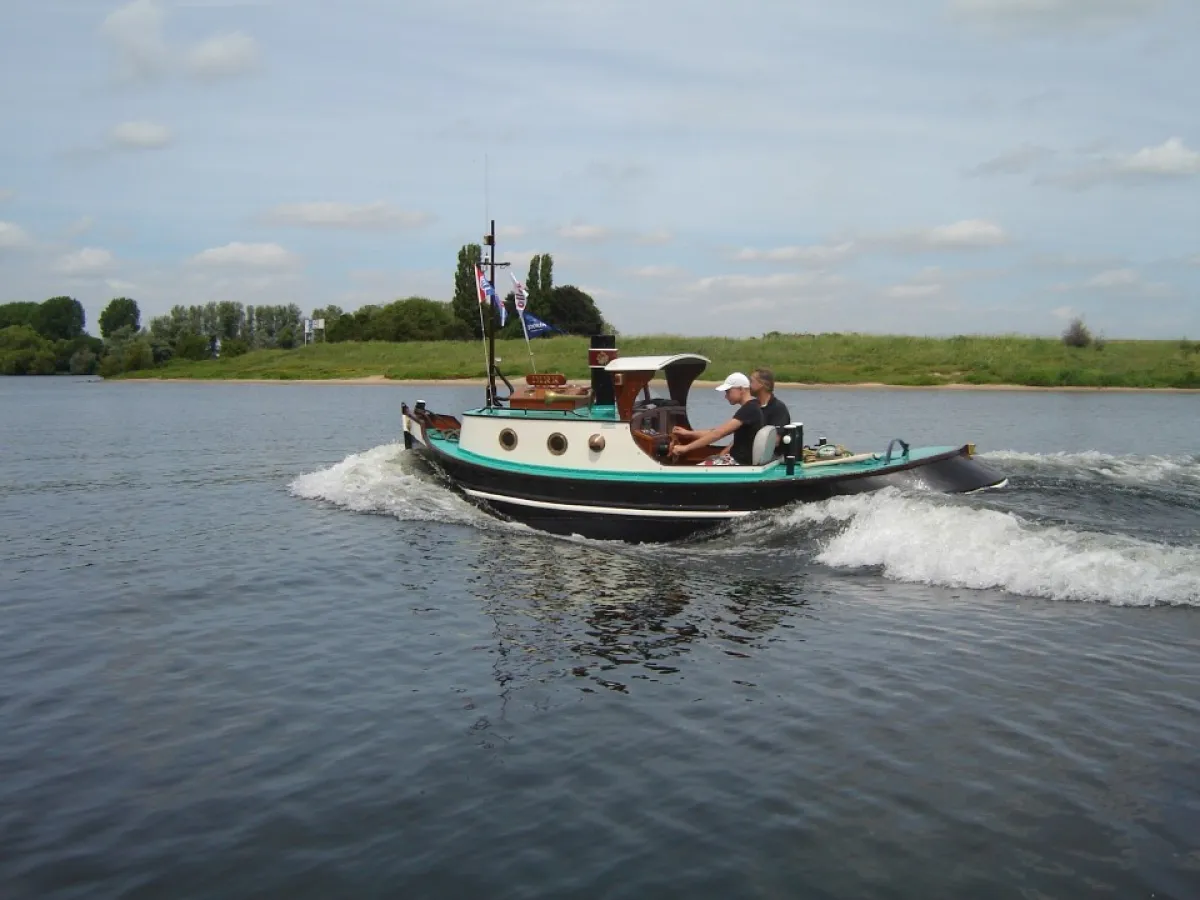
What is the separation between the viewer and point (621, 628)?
41.1 feet

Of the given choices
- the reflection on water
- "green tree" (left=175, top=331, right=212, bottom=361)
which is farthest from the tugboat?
"green tree" (left=175, top=331, right=212, bottom=361)

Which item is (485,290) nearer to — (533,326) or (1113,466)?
(533,326)

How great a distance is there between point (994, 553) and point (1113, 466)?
11394mm

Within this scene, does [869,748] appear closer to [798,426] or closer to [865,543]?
[865,543]

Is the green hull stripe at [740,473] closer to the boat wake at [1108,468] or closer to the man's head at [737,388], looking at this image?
the man's head at [737,388]

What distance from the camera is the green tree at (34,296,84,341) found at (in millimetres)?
186250

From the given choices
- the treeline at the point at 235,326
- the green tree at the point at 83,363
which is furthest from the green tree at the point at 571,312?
the green tree at the point at 83,363

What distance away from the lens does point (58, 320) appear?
18688 centimetres

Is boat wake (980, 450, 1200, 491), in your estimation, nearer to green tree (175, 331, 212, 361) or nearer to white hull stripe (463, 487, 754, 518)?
white hull stripe (463, 487, 754, 518)

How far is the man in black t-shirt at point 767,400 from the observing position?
698 inches

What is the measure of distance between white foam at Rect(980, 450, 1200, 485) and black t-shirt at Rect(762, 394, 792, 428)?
26.7ft

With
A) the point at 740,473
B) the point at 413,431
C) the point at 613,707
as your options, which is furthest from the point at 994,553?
the point at 413,431

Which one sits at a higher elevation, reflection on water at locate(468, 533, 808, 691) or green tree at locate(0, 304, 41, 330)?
green tree at locate(0, 304, 41, 330)

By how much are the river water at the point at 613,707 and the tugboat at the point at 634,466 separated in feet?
1.84
